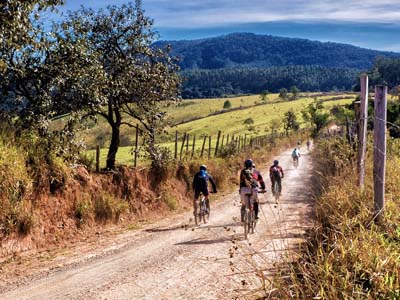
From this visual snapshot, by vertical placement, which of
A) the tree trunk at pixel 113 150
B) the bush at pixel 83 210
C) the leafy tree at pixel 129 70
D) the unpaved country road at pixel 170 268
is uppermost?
the leafy tree at pixel 129 70

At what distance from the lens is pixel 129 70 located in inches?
701

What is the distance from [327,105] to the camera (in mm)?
125750

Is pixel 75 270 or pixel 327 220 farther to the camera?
pixel 75 270

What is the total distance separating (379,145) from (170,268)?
5.88 meters

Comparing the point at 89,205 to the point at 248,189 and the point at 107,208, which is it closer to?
the point at 107,208

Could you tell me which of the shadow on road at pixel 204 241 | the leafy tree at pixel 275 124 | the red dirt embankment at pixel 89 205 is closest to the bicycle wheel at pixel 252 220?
the shadow on road at pixel 204 241

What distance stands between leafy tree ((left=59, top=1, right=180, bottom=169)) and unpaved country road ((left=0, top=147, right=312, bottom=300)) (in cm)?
527

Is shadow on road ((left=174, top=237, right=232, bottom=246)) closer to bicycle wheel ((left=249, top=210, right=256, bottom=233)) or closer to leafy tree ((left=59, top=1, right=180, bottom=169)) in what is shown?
bicycle wheel ((left=249, top=210, right=256, bottom=233))

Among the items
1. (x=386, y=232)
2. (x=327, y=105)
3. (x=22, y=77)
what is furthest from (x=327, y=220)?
(x=327, y=105)

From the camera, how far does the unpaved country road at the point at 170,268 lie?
361 inches

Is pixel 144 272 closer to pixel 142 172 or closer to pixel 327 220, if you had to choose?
pixel 327 220

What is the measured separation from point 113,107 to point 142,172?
3.13 metres

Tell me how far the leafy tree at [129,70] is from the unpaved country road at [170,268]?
5.27 metres

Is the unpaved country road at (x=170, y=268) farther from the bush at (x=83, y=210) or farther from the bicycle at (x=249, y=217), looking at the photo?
the bush at (x=83, y=210)
